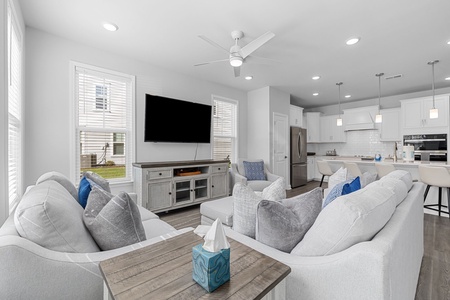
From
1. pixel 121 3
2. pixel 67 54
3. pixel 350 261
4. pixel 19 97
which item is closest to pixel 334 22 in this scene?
pixel 121 3

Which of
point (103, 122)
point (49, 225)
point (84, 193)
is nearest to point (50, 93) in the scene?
point (103, 122)

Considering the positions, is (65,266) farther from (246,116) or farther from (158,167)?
(246,116)

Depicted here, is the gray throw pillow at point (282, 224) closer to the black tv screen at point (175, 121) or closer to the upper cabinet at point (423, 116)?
the black tv screen at point (175, 121)

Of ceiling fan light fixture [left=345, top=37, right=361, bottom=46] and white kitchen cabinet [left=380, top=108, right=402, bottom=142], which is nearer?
ceiling fan light fixture [left=345, top=37, right=361, bottom=46]

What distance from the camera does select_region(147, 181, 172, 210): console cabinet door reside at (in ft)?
10.9

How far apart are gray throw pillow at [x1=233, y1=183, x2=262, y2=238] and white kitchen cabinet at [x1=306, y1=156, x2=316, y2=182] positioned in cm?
606

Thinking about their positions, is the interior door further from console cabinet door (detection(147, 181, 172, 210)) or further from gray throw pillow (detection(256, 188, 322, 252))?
gray throw pillow (detection(256, 188, 322, 252))

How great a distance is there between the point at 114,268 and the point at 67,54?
3.35 meters

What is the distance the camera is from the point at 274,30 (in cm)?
264

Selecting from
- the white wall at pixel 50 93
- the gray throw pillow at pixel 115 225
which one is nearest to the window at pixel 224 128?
the white wall at pixel 50 93

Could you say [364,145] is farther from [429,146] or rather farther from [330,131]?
[429,146]

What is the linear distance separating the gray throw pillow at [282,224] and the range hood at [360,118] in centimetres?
629

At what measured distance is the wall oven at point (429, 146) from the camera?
4.78m

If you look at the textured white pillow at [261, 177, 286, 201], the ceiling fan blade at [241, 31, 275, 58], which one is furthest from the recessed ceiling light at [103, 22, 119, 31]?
the textured white pillow at [261, 177, 286, 201]
